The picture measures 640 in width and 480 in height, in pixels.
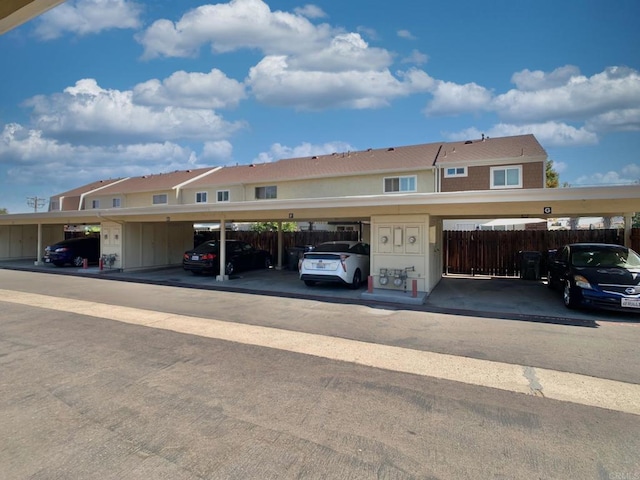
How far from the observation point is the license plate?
7668 mm

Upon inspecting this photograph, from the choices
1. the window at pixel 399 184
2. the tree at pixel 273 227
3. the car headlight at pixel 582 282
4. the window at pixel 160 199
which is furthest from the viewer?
the window at pixel 160 199

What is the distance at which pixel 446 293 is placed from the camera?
11164 mm

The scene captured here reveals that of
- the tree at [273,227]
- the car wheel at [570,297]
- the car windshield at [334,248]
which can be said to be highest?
the tree at [273,227]

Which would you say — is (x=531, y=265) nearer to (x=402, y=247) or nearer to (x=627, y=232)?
(x=627, y=232)

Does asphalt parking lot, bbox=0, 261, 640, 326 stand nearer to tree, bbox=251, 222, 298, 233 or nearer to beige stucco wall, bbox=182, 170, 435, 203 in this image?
beige stucco wall, bbox=182, 170, 435, 203

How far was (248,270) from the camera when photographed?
16891mm

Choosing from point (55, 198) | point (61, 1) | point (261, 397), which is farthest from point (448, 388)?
point (55, 198)

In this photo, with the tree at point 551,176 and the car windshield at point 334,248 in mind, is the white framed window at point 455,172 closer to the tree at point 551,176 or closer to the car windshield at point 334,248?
the car windshield at point 334,248

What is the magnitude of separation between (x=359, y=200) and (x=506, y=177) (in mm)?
12174

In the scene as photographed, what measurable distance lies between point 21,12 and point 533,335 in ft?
25.9

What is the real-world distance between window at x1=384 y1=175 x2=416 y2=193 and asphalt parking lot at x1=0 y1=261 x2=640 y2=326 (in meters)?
7.06

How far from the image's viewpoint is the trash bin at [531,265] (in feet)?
45.7

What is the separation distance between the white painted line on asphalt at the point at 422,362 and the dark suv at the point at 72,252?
12.8 metres

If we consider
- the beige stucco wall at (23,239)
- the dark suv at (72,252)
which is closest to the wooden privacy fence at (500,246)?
the dark suv at (72,252)
